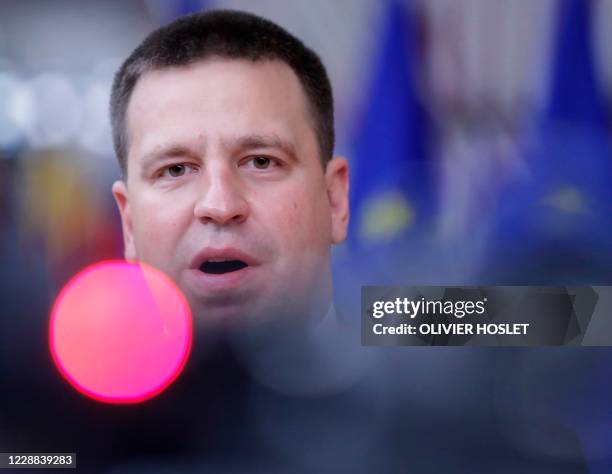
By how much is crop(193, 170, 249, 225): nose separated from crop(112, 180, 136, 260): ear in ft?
0.57

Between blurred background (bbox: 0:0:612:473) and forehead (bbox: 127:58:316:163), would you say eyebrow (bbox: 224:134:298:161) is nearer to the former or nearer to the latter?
forehead (bbox: 127:58:316:163)

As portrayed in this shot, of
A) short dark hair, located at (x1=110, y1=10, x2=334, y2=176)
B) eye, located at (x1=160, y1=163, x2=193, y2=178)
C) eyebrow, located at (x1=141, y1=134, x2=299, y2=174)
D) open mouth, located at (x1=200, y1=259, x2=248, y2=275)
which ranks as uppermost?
short dark hair, located at (x1=110, y1=10, x2=334, y2=176)

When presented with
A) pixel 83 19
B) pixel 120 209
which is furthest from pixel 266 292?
pixel 83 19

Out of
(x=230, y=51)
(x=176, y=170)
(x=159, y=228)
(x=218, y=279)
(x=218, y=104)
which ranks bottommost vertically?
(x=218, y=279)

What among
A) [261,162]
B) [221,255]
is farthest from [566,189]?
[221,255]

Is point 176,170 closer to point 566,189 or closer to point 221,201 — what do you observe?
point 221,201

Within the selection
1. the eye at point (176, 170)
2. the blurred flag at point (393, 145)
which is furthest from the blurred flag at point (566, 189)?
the eye at point (176, 170)

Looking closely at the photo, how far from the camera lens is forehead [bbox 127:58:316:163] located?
179 centimetres

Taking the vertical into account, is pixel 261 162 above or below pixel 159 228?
above

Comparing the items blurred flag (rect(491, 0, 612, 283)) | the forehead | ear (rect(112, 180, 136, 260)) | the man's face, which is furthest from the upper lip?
blurred flag (rect(491, 0, 612, 283))

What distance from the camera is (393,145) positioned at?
181 centimetres

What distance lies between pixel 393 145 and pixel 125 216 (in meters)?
0.66

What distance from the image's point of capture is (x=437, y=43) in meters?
1.81

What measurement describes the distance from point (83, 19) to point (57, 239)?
530mm
